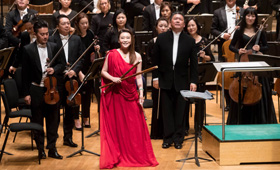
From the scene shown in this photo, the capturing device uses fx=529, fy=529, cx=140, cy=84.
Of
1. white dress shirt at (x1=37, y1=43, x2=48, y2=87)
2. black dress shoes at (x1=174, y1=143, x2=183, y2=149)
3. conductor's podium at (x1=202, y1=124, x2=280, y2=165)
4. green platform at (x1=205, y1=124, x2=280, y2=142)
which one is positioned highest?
white dress shirt at (x1=37, y1=43, x2=48, y2=87)

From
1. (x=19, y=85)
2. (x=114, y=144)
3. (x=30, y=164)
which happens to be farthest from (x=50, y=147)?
(x=19, y=85)

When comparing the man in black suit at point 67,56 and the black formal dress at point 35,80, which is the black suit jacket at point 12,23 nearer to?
the man in black suit at point 67,56

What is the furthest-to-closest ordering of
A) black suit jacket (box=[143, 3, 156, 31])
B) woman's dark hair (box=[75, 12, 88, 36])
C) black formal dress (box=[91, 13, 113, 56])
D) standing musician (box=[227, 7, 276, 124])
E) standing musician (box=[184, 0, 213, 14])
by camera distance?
standing musician (box=[184, 0, 213, 14]) < black suit jacket (box=[143, 3, 156, 31]) < black formal dress (box=[91, 13, 113, 56]) < woman's dark hair (box=[75, 12, 88, 36]) < standing musician (box=[227, 7, 276, 124])

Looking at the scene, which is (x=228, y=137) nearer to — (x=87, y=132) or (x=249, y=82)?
(x=249, y=82)

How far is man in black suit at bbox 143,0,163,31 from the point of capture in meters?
7.70

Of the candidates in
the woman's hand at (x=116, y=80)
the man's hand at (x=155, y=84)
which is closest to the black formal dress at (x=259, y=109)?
the man's hand at (x=155, y=84)

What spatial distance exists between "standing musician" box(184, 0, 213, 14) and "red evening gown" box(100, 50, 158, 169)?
345cm

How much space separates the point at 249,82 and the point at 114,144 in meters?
1.61

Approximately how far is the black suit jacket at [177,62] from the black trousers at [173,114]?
0.35 feet

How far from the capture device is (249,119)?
6051 mm

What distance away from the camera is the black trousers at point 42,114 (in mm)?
5199

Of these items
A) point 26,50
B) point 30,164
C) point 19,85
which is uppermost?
point 26,50

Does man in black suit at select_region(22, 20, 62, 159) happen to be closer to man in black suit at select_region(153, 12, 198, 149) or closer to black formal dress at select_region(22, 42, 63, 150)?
black formal dress at select_region(22, 42, 63, 150)

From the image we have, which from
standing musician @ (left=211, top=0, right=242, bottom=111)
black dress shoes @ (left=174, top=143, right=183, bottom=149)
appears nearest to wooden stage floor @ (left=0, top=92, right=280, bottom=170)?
black dress shoes @ (left=174, top=143, right=183, bottom=149)
